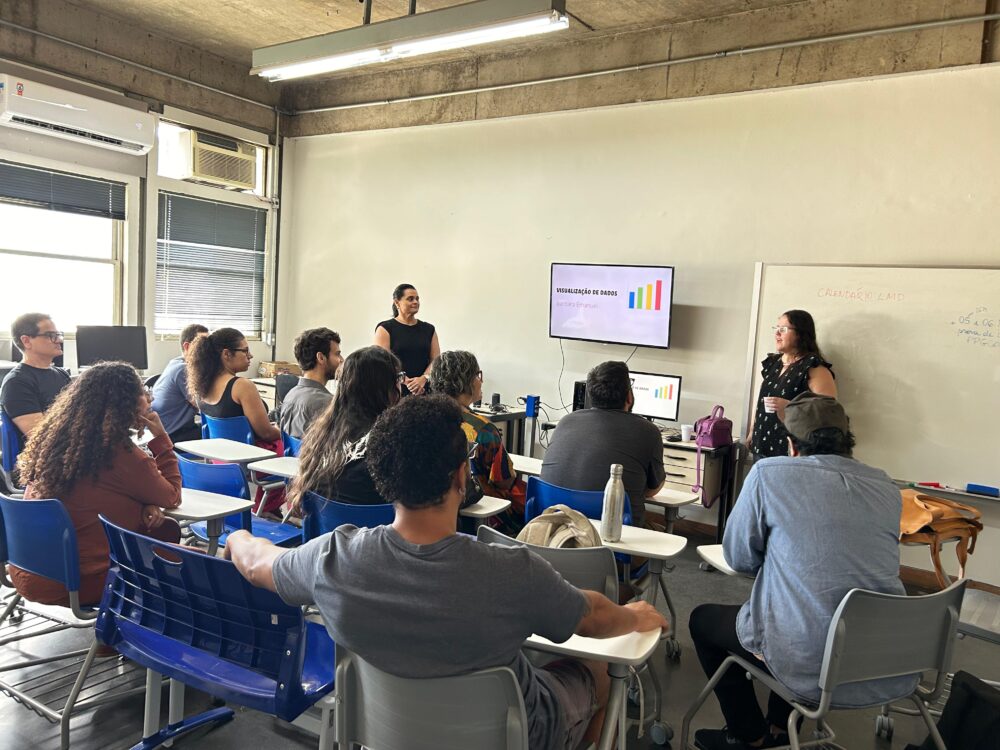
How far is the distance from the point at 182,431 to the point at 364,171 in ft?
10.9

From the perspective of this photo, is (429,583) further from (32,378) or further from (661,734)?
(32,378)

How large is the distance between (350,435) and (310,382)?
1019 millimetres

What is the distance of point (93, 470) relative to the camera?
88.7 inches

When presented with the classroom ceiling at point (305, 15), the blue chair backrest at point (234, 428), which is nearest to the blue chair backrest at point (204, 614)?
the blue chair backrest at point (234, 428)

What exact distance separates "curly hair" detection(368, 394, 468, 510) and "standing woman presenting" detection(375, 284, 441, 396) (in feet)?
12.0

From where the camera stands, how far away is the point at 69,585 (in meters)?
2.15

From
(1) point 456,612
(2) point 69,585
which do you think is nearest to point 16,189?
(2) point 69,585

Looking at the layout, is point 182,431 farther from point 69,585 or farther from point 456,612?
point 456,612

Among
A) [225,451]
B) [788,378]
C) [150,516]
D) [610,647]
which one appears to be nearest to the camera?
[610,647]

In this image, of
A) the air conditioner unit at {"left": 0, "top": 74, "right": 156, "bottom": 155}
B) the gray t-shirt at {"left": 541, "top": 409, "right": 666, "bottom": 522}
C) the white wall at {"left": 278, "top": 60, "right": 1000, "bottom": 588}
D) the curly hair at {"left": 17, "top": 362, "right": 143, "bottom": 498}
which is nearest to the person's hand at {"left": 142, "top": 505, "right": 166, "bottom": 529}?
the curly hair at {"left": 17, "top": 362, "right": 143, "bottom": 498}

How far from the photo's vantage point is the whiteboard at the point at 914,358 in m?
4.11

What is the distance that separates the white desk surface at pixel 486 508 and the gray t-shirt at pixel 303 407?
3.01ft

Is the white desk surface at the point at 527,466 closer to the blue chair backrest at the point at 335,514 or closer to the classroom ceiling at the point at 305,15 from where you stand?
the blue chair backrest at the point at 335,514

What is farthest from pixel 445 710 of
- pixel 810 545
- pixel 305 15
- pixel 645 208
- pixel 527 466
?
pixel 305 15
